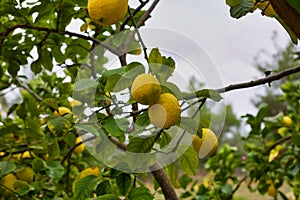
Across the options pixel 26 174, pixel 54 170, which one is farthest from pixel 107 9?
pixel 26 174

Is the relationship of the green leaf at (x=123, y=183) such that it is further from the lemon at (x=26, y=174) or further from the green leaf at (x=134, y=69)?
the lemon at (x=26, y=174)

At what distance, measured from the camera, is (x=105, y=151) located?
2.12 ft

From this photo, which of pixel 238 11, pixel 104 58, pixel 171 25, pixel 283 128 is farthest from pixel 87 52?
pixel 283 128

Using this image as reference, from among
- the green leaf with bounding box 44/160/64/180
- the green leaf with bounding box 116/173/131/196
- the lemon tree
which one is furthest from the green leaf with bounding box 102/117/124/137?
the green leaf with bounding box 44/160/64/180

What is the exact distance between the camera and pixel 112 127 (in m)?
0.50

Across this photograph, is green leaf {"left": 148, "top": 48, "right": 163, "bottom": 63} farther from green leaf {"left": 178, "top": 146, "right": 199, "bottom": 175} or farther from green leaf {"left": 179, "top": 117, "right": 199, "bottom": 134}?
green leaf {"left": 178, "top": 146, "right": 199, "bottom": 175}

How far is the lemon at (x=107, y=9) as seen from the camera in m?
0.48

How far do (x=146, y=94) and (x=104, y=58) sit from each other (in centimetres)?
67

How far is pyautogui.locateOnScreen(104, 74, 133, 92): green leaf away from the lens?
1.59 feet

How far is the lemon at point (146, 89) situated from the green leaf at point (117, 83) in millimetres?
31

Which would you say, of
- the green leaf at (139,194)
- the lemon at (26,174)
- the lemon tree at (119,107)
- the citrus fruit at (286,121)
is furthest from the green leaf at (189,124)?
the citrus fruit at (286,121)

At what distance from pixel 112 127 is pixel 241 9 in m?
0.20

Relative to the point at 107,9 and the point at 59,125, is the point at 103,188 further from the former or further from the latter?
the point at 107,9

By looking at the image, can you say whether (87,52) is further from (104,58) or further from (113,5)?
(113,5)
